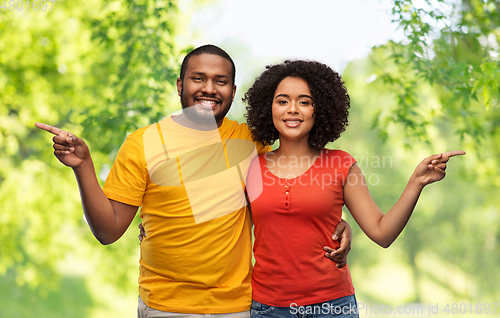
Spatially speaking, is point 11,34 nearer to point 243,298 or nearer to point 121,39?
point 121,39

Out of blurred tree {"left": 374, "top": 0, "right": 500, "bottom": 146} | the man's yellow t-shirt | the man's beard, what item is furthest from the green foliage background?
the man's yellow t-shirt

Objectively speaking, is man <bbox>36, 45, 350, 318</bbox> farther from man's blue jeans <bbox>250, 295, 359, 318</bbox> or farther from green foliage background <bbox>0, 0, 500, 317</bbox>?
green foliage background <bbox>0, 0, 500, 317</bbox>

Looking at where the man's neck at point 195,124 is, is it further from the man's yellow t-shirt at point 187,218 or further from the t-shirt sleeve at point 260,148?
the t-shirt sleeve at point 260,148

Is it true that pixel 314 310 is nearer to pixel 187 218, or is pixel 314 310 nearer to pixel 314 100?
pixel 187 218

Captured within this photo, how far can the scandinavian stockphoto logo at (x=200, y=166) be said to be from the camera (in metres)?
2.11

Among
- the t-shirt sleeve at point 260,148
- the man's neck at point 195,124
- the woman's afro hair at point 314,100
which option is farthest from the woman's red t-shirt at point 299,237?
the man's neck at point 195,124

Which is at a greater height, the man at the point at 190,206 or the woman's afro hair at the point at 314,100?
the woman's afro hair at the point at 314,100

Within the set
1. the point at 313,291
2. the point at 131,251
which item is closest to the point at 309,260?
the point at 313,291

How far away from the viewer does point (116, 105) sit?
4.50 metres

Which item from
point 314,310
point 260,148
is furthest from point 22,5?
point 314,310

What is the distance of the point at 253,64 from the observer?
40.0ft

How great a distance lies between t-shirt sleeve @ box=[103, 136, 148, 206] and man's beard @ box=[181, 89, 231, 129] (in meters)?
0.33

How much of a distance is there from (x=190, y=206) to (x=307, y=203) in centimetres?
60

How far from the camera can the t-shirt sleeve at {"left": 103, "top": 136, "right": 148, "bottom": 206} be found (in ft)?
6.72
